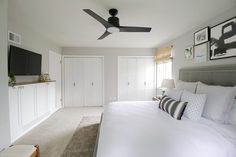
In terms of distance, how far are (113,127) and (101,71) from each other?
4.16 m

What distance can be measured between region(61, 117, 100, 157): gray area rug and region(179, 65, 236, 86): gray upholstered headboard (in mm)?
2335

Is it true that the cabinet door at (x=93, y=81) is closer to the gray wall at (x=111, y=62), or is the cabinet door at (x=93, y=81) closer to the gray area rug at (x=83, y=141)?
the gray wall at (x=111, y=62)

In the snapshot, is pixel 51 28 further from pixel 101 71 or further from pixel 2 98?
pixel 101 71

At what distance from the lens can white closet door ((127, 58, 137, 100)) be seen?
5.95 meters

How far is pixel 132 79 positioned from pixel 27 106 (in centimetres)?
372

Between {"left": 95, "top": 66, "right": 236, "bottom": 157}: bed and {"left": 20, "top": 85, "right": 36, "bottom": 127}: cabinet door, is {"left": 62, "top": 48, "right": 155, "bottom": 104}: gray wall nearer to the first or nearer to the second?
{"left": 20, "top": 85, "right": 36, "bottom": 127}: cabinet door

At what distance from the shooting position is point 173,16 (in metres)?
2.74

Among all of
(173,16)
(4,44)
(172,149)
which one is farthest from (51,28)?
(172,149)

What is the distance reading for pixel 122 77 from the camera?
5930 millimetres

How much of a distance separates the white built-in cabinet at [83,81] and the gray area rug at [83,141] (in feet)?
6.69

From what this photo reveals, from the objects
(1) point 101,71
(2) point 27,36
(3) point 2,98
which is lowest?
(3) point 2,98

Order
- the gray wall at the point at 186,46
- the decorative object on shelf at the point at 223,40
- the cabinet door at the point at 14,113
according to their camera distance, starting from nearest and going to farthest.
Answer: the decorative object on shelf at the point at 223,40 → the gray wall at the point at 186,46 → the cabinet door at the point at 14,113

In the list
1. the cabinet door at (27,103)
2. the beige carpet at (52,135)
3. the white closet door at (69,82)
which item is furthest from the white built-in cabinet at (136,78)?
the cabinet door at (27,103)

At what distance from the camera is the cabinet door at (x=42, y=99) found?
12.1 ft
